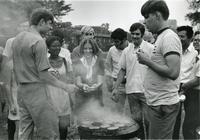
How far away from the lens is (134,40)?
477 centimetres

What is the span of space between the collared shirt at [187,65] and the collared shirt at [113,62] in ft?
4.71

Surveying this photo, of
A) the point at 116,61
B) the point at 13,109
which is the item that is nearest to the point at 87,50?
the point at 116,61

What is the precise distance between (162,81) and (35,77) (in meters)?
1.62

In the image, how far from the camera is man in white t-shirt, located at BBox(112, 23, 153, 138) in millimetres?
4715

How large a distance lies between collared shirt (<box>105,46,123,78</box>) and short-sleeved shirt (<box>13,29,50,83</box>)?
2.45 m

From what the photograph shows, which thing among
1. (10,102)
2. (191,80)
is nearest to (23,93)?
(10,102)

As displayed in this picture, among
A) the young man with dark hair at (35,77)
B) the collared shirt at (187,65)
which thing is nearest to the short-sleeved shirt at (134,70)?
the collared shirt at (187,65)

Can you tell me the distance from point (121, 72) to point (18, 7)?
2.22m

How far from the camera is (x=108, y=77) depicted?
231 inches

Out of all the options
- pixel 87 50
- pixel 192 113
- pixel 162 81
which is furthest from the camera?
pixel 87 50

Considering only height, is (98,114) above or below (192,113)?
below

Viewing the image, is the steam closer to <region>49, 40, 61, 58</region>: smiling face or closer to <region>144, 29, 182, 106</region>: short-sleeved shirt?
<region>49, 40, 61, 58</region>: smiling face

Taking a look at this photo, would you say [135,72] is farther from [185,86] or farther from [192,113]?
[192,113]

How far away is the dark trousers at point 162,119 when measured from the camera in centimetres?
296
